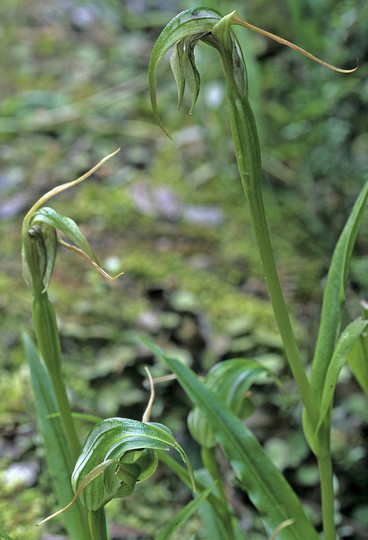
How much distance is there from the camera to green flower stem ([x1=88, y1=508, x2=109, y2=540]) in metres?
0.59

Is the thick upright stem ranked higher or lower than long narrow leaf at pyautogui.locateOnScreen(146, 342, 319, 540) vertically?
higher

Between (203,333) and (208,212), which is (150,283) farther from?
(208,212)

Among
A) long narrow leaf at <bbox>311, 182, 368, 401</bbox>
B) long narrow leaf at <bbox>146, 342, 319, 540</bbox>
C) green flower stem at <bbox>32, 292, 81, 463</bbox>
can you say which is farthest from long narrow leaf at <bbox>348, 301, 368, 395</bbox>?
green flower stem at <bbox>32, 292, 81, 463</bbox>

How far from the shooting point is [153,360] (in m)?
1.29

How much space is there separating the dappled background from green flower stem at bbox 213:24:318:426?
0.53 meters

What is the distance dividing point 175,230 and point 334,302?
103 cm

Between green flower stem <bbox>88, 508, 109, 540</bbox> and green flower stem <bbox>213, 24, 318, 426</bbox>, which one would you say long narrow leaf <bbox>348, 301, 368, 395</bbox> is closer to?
green flower stem <bbox>213, 24, 318, 426</bbox>

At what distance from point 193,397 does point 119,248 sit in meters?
0.96

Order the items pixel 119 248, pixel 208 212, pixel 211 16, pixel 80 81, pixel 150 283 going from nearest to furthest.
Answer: pixel 211 16 < pixel 150 283 < pixel 119 248 < pixel 208 212 < pixel 80 81

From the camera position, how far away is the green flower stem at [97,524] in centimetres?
59

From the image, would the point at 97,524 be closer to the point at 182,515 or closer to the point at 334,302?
the point at 182,515

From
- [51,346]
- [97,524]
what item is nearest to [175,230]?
[51,346]

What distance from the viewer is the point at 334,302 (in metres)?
0.72

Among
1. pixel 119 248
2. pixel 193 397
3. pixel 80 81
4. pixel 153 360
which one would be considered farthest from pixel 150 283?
pixel 80 81
